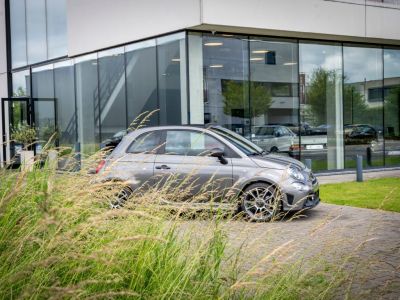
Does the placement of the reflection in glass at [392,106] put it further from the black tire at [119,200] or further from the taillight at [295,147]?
the black tire at [119,200]

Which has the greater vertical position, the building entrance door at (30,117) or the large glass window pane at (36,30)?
the large glass window pane at (36,30)

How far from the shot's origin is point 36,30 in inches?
1019

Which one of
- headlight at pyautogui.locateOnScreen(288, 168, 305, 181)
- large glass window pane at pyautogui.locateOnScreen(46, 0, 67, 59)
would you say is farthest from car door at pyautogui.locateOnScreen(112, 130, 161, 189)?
large glass window pane at pyautogui.locateOnScreen(46, 0, 67, 59)

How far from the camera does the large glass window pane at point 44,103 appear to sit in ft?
78.7

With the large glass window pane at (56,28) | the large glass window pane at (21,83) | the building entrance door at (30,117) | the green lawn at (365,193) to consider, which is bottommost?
the green lawn at (365,193)

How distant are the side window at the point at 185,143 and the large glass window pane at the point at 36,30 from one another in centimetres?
1550

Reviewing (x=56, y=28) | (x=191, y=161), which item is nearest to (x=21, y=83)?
(x=56, y=28)

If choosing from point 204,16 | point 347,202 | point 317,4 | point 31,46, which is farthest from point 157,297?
point 31,46

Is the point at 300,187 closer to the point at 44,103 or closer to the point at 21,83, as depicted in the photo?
the point at 44,103

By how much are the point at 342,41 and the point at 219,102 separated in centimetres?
594

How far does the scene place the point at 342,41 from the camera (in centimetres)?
2047

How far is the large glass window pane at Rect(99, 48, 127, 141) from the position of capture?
1945cm

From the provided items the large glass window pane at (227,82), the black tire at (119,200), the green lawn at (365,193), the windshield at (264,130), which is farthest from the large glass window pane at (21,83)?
the black tire at (119,200)

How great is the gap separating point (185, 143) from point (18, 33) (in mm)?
19609
